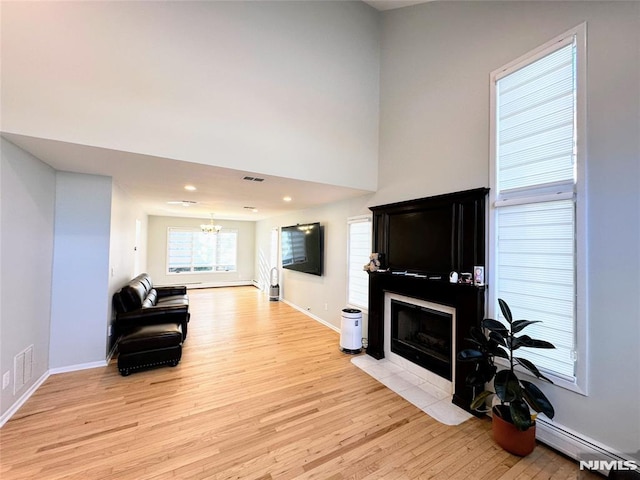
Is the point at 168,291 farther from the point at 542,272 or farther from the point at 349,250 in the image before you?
the point at 542,272

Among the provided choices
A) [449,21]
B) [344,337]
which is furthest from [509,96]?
[344,337]

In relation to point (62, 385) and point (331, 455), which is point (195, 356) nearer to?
point (62, 385)

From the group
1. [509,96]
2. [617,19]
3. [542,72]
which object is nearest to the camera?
[617,19]

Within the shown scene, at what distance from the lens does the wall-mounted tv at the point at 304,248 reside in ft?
17.6

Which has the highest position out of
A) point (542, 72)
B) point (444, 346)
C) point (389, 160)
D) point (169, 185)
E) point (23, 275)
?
point (542, 72)

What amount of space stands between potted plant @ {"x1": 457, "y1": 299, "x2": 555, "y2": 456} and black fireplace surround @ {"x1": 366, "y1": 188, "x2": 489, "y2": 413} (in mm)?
360

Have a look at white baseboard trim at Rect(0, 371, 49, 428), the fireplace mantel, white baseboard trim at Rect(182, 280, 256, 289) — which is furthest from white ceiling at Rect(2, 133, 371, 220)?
white baseboard trim at Rect(182, 280, 256, 289)

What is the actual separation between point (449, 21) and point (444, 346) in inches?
153

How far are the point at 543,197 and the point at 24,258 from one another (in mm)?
4895

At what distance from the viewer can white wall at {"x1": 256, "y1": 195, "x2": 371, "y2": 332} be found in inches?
185

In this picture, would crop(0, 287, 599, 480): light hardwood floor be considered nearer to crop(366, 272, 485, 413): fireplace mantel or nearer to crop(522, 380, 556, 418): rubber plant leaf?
crop(366, 272, 485, 413): fireplace mantel

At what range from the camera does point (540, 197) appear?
7.04 ft

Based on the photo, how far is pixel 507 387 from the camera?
1919 millimetres

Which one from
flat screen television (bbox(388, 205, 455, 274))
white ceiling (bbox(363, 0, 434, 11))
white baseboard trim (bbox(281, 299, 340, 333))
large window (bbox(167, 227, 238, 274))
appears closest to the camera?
flat screen television (bbox(388, 205, 455, 274))
